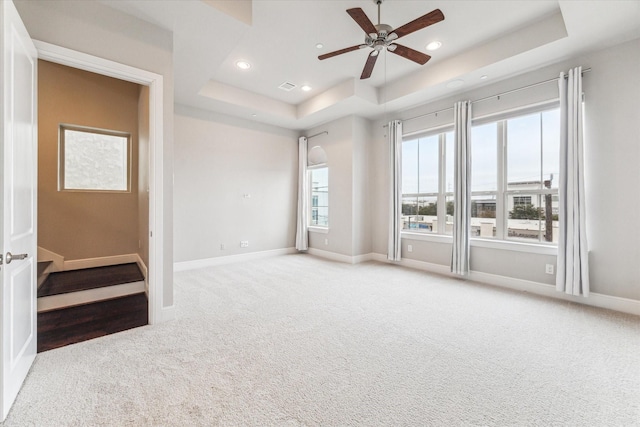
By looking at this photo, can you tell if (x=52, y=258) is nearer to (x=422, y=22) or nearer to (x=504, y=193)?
(x=422, y=22)

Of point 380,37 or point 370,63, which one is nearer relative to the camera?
point 380,37

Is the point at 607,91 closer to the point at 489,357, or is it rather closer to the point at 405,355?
the point at 489,357

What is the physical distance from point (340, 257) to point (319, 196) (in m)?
1.61

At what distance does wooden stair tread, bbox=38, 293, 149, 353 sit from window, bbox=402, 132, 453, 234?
451 centimetres

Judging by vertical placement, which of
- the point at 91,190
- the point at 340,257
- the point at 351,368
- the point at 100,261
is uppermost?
the point at 91,190

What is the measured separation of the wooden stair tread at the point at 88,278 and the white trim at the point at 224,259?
690 millimetres

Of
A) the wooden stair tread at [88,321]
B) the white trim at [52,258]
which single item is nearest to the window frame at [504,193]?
the wooden stair tread at [88,321]

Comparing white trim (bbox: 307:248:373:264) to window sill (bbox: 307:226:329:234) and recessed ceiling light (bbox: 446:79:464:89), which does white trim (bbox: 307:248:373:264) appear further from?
recessed ceiling light (bbox: 446:79:464:89)

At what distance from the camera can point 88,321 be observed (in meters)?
2.85

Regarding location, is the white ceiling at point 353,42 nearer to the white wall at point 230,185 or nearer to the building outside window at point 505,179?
the white wall at point 230,185

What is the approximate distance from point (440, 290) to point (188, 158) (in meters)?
4.73

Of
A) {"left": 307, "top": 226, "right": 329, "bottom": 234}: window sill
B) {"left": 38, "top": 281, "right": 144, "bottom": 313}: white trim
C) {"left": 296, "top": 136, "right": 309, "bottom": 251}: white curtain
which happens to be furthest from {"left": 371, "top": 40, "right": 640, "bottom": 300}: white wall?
{"left": 38, "top": 281, "right": 144, "bottom": 313}: white trim

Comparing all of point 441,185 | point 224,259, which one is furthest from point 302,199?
point 441,185

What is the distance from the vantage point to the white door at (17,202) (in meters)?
1.54
